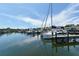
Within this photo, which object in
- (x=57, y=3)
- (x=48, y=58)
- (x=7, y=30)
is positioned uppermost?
(x=57, y=3)

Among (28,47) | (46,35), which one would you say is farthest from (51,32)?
(28,47)

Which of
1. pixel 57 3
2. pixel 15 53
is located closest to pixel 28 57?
pixel 15 53

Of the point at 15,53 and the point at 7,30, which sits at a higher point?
the point at 7,30

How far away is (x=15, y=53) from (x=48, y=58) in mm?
457

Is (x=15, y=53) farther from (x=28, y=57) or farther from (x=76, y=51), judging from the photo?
(x=76, y=51)

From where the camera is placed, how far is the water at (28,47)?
190 inches

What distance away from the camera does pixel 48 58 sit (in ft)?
15.8

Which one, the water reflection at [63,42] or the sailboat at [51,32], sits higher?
the sailboat at [51,32]

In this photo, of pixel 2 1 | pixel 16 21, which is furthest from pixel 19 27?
pixel 2 1

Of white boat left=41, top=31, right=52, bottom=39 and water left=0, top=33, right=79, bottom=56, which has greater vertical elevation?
white boat left=41, top=31, right=52, bottom=39

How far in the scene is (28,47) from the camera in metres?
4.85

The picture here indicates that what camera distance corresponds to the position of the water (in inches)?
190

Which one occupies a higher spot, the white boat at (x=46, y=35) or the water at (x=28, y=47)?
the white boat at (x=46, y=35)

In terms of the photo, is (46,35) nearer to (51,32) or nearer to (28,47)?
(51,32)
